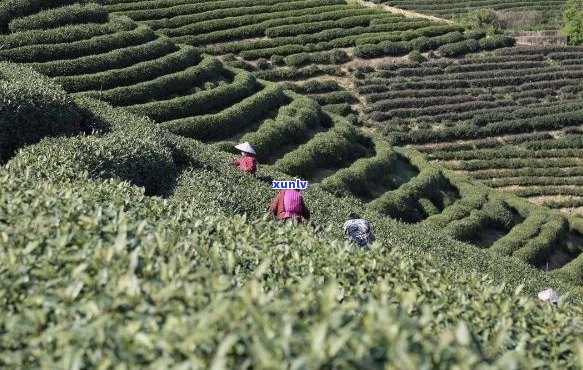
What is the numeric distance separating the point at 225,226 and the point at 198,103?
70.4 ft

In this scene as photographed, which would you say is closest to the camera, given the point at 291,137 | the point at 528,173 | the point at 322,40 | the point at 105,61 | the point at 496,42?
the point at 105,61

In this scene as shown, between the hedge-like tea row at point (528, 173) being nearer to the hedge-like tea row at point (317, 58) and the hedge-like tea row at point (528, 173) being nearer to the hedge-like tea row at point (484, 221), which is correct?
the hedge-like tea row at point (484, 221)

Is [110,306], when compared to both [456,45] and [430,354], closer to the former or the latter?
[430,354]

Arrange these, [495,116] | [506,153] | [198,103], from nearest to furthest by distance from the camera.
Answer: [198,103], [506,153], [495,116]

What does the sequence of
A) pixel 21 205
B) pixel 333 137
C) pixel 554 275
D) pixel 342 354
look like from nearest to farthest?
pixel 342 354 → pixel 21 205 → pixel 554 275 → pixel 333 137

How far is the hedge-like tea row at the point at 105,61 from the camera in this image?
28531 mm

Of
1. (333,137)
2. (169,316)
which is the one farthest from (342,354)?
(333,137)

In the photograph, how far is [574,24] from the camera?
2494 inches

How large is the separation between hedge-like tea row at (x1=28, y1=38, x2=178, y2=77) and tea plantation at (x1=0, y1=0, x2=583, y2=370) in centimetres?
8

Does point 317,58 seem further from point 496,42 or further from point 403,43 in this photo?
point 496,42

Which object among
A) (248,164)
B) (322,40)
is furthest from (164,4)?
(248,164)

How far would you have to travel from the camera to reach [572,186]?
3925 cm

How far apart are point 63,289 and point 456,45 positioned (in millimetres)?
51041

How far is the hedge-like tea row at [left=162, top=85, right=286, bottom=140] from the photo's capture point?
28.6 metres
